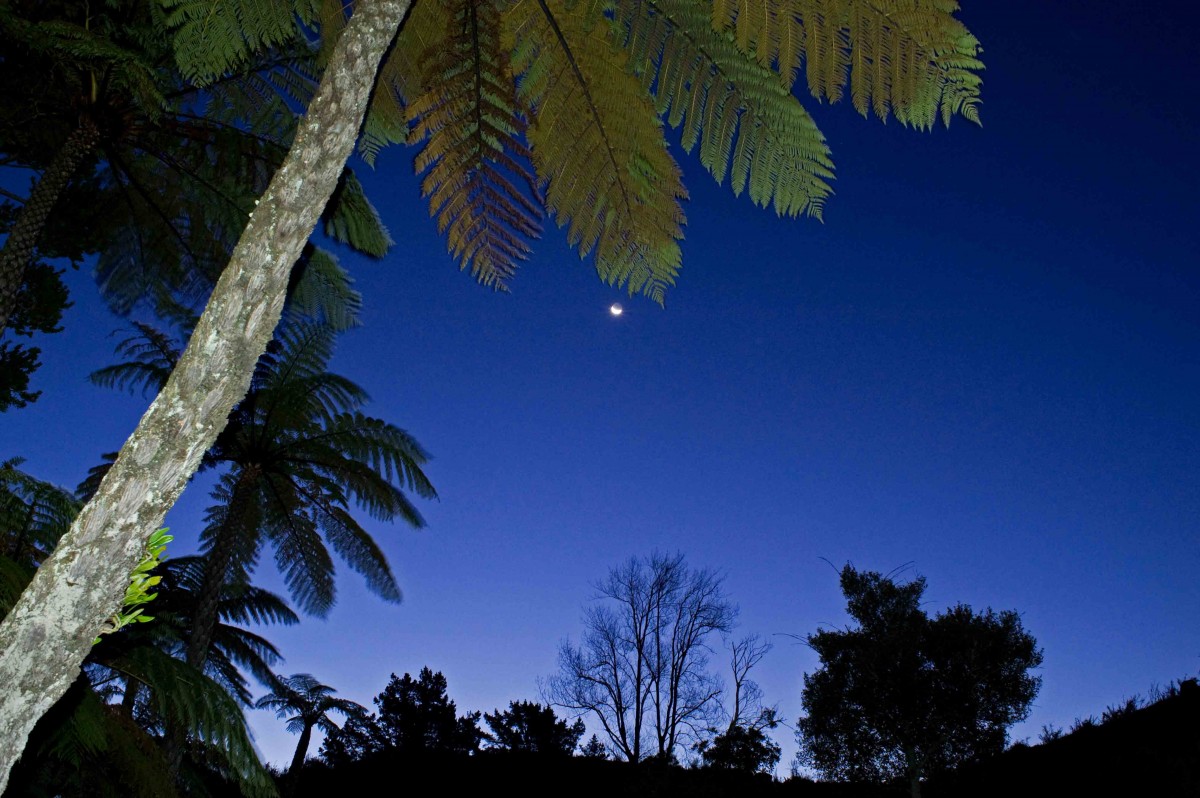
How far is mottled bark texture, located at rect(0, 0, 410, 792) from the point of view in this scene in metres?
0.93

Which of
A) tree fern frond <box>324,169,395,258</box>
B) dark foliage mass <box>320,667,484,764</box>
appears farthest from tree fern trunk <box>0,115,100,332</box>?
dark foliage mass <box>320,667,484,764</box>

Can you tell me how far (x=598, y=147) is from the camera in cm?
251

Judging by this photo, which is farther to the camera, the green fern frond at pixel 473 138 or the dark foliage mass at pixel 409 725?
the dark foliage mass at pixel 409 725

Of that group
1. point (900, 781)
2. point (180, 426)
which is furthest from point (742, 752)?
point (180, 426)

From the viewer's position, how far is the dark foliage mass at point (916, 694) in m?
15.4

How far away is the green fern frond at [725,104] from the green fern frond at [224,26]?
1028 mm

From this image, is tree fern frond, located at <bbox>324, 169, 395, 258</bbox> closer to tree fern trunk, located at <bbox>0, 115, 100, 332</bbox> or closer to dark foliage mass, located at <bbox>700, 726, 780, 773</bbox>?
tree fern trunk, located at <bbox>0, 115, 100, 332</bbox>

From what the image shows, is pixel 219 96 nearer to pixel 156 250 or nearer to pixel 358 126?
pixel 156 250

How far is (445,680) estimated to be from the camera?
2914cm

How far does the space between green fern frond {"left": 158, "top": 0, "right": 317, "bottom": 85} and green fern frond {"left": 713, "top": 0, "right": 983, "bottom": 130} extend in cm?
143

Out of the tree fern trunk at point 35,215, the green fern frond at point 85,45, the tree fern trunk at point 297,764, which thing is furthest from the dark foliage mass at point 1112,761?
the tree fern trunk at point 297,764

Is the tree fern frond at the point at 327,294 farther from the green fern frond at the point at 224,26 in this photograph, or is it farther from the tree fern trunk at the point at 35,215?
the green fern frond at the point at 224,26

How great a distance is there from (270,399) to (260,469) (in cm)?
104

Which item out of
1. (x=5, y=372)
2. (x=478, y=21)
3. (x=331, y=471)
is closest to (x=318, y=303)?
(x=5, y=372)
